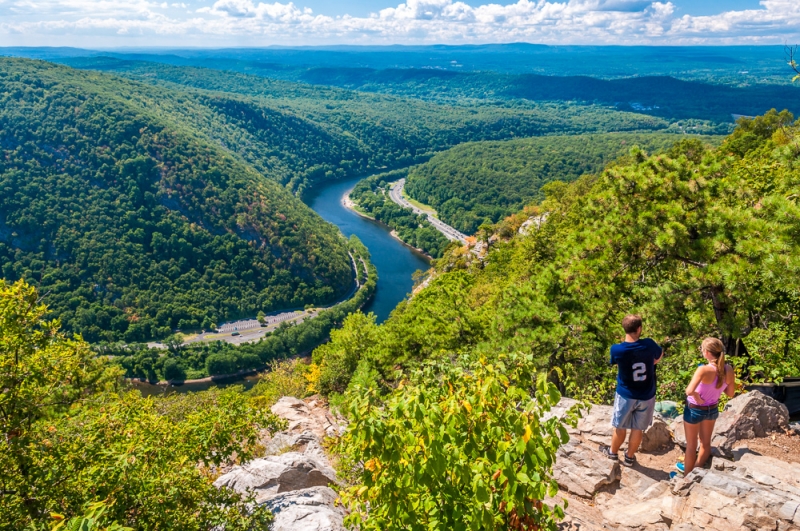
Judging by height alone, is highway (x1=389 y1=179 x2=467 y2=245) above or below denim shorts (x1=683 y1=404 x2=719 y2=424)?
below

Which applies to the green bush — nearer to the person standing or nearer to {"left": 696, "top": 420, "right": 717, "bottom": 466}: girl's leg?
the person standing

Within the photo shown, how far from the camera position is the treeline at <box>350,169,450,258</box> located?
10162 centimetres

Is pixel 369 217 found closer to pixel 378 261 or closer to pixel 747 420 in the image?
pixel 378 261

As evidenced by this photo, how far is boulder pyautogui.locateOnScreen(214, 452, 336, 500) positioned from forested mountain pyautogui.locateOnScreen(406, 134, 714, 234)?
10527 centimetres

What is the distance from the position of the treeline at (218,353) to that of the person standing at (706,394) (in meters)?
62.1

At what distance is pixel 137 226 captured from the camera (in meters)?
96.2

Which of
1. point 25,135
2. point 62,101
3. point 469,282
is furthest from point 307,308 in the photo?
point 62,101

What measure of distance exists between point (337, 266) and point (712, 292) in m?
86.3

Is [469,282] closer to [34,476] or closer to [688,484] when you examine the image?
[688,484]

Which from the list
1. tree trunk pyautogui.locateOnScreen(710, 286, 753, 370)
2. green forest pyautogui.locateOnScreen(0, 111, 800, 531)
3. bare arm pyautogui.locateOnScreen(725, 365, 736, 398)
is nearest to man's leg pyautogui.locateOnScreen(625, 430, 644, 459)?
bare arm pyautogui.locateOnScreen(725, 365, 736, 398)

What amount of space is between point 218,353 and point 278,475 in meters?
65.5

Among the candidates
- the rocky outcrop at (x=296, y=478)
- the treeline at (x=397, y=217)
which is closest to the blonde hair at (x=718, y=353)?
the rocky outcrop at (x=296, y=478)

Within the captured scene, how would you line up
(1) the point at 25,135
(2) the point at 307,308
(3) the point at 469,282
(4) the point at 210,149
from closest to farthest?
(3) the point at 469,282 < (2) the point at 307,308 < (1) the point at 25,135 < (4) the point at 210,149

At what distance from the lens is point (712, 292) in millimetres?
9297
